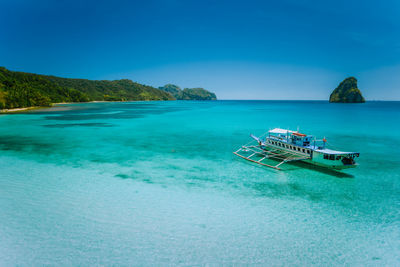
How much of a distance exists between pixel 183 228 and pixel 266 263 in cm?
412

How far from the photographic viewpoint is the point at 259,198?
567 inches

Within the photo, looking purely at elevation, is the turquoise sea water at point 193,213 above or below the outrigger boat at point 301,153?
below

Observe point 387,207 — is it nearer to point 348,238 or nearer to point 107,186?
point 348,238

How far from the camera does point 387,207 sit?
13359mm

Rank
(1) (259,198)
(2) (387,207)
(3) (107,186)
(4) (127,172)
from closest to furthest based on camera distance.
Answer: (2) (387,207) < (1) (259,198) < (3) (107,186) < (4) (127,172)

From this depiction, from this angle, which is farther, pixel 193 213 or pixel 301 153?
pixel 301 153

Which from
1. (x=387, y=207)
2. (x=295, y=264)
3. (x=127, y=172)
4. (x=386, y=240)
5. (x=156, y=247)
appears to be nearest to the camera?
(x=295, y=264)

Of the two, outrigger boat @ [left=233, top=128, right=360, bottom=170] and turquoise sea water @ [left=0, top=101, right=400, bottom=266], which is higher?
outrigger boat @ [left=233, top=128, right=360, bottom=170]

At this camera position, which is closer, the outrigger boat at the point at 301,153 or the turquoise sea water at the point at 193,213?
the turquoise sea water at the point at 193,213

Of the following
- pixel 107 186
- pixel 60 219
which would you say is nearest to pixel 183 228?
pixel 60 219

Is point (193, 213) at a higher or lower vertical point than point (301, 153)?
lower

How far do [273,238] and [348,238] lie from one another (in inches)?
138

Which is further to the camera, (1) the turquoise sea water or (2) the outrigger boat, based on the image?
(2) the outrigger boat

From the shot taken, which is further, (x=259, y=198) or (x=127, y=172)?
(x=127, y=172)
